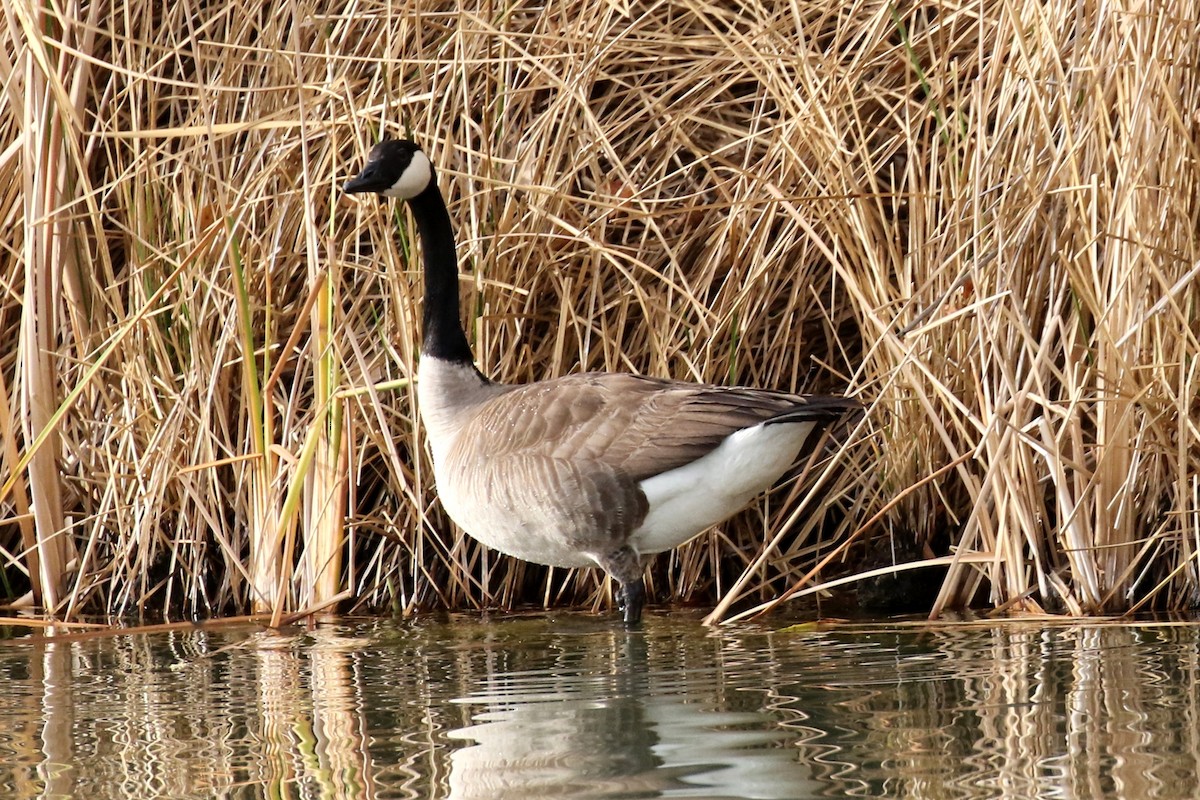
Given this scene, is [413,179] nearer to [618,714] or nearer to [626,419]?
[626,419]

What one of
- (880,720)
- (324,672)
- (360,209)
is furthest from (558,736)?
(360,209)

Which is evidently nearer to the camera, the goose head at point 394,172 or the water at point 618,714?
the water at point 618,714

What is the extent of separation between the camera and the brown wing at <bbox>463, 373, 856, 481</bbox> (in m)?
4.80

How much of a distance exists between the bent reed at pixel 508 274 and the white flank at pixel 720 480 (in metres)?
0.19

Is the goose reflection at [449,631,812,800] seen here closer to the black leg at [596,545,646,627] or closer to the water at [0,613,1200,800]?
the water at [0,613,1200,800]

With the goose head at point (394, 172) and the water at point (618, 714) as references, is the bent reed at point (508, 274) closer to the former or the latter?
the goose head at point (394, 172)

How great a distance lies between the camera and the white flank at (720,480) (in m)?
4.84

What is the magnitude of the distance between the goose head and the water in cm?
148

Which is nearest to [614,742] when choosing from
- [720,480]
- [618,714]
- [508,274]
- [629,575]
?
[618,714]

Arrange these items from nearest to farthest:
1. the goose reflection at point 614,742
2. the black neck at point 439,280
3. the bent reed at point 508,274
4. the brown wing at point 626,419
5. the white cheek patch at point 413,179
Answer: the goose reflection at point 614,742, the brown wing at point 626,419, the bent reed at point 508,274, the white cheek patch at point 413,179, the black neck at point 439,280

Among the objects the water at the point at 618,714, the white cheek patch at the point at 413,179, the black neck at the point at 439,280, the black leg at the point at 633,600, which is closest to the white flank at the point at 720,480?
the black leg at the point at 633,600

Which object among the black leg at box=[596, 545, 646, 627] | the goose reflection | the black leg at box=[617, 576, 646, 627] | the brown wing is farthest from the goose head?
the goose reflection

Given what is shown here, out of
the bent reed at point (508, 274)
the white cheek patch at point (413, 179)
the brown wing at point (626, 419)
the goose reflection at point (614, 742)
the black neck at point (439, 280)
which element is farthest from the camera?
the black neck at point (439, 280)

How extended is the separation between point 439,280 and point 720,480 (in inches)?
49.6
